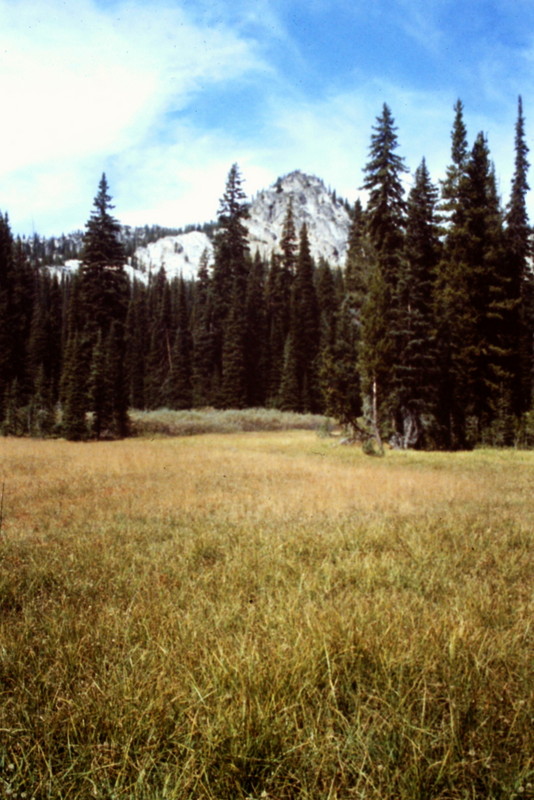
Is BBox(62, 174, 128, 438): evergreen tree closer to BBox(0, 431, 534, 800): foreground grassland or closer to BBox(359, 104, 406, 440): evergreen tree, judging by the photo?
BBox(359, 104, 406, 440): evergreen tree

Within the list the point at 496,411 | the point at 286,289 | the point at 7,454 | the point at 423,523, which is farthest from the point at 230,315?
the point at 423,523

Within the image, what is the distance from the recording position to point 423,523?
24.3 feet

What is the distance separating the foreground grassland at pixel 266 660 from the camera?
6.70ft

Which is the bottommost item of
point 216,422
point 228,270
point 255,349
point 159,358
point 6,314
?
point 216,422

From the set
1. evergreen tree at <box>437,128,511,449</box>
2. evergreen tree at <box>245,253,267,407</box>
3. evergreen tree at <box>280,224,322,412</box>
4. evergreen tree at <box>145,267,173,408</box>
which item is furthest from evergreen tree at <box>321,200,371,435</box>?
evergreen tree at <box>145,267,173,408</box>

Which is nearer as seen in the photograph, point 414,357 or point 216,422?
point 414,357

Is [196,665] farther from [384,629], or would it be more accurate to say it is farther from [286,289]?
[286,289]

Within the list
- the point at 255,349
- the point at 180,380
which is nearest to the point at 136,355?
the point at 180,380

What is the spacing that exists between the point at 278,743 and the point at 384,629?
137 cm

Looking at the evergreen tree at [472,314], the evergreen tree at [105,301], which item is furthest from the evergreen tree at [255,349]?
the evergreen tree at [472,314]

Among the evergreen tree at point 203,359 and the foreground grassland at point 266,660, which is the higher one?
the evergreen tree at point 203,359

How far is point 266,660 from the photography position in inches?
109

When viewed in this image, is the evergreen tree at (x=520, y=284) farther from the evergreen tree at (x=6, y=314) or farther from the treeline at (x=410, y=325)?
the evergreen tree at (x=6, y=314)

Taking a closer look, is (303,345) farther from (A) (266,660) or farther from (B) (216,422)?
(A) (266,660)
